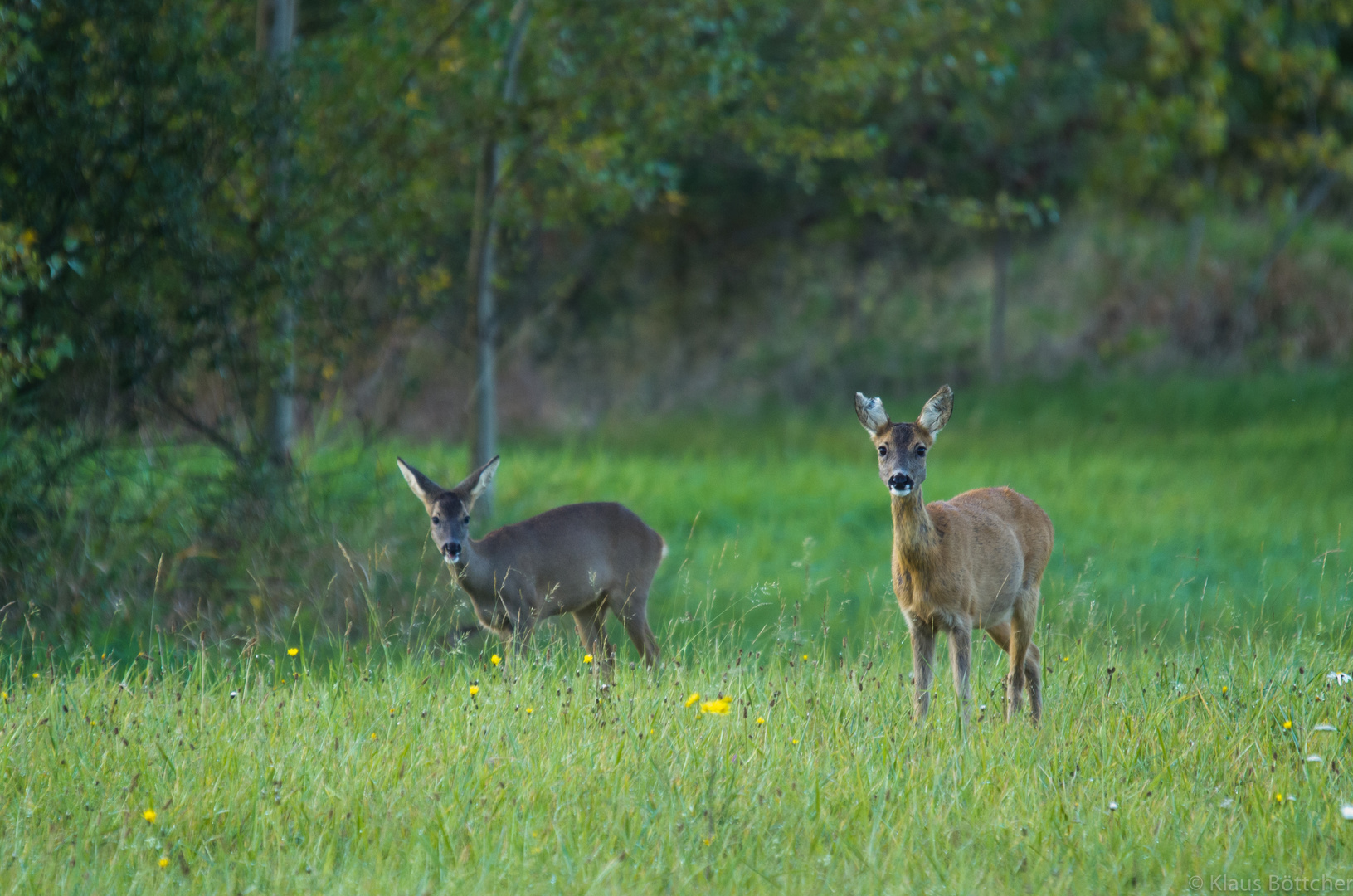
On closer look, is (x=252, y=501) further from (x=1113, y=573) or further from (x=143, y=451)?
(x=1113, y=573)

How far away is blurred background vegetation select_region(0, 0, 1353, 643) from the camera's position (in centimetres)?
772

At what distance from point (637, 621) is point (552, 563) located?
1.85 ft

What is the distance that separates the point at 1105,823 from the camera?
4.25 meters

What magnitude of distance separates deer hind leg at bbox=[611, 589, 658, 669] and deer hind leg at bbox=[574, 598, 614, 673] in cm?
12

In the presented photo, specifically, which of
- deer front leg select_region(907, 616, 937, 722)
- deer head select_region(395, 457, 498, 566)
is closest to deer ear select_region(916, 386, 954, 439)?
deer front leg select_region(907, 616, 937, 722)

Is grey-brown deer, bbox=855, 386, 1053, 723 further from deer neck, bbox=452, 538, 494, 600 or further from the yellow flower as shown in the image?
deer neck, bbox=452, 538, 494, 600

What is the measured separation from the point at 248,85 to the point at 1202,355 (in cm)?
1359

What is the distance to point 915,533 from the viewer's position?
5.40m

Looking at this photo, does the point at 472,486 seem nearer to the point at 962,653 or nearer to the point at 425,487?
the point at 425,487

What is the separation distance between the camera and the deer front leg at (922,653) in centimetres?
540

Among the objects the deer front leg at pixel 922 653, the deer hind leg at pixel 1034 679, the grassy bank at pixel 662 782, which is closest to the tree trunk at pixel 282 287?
the grassy bank at pixel 662 782

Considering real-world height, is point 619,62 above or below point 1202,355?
above

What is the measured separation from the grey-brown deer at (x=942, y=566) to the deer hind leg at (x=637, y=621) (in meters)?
2.11

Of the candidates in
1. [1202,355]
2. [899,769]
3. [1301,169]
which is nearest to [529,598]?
[899,769]
